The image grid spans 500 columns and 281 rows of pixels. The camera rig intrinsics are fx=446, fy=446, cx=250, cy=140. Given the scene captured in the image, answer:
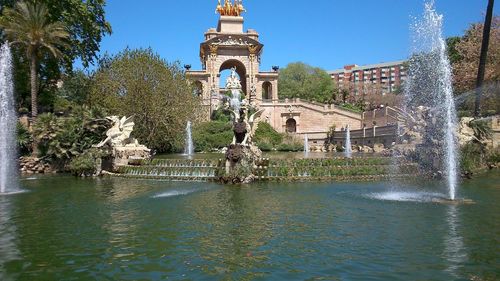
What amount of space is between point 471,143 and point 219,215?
16020 mm

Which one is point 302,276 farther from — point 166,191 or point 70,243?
point 166,191

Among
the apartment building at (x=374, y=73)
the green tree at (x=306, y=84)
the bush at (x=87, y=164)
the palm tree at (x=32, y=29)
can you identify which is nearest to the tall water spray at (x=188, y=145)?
the palm tree at (x=32, y=29)

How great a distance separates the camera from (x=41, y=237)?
8.73 metres

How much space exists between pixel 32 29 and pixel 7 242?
22872mm

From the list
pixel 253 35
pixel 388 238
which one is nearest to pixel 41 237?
pixel 388 238

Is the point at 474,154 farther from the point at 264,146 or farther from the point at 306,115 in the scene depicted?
the point at 306,115

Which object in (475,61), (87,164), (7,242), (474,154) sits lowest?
(7,242)

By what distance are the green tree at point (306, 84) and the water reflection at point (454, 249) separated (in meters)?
75.3

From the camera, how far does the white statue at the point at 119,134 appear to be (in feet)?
74.9

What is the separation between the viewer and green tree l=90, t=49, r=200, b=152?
109 feet

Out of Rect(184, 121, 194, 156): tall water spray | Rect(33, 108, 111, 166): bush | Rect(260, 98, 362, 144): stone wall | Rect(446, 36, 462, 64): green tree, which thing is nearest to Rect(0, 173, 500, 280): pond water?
Rect(33, 108, 111, 166): bush

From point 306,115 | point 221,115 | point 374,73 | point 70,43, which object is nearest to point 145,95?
point 70,43

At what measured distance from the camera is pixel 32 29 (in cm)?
2753

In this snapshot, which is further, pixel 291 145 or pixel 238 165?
pixel 291 145
